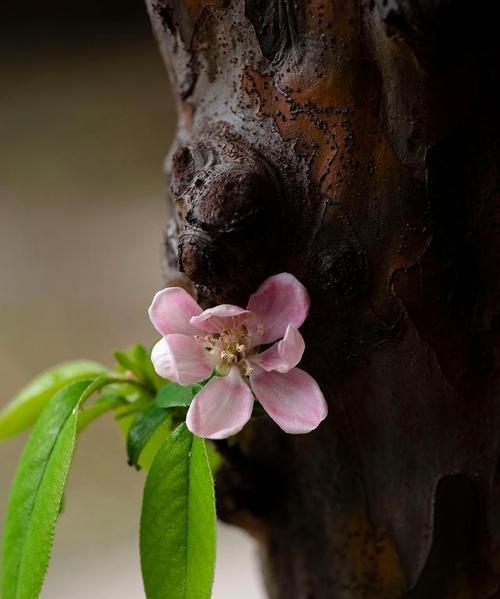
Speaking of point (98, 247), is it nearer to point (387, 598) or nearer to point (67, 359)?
point (67, 359)

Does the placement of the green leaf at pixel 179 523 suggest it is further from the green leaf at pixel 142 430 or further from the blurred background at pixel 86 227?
the blurred background at pixel 86 227

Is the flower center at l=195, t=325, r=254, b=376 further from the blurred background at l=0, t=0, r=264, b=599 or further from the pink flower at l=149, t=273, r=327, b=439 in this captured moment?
the blurred background at l=0, t=0, r=264, b=599

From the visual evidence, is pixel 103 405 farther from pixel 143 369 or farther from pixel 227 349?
pixel 227 349

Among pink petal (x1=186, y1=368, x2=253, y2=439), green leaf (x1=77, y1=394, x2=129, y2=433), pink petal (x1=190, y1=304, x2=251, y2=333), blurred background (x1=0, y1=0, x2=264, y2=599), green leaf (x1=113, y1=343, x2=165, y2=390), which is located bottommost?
pink petal (x1=186, y1=368, x2=253, y2=439)

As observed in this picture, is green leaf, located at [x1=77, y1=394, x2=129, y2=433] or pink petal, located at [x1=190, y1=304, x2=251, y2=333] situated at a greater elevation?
green leaf, located at [x1=77, y1=394, x2=129, y2=433]

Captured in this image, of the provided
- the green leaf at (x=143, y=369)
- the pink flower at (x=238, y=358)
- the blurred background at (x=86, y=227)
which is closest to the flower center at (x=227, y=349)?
the pink flower at (x=238, y=358)

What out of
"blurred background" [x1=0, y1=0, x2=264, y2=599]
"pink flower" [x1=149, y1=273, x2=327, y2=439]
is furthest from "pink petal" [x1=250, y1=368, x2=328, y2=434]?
"blurred background" [x1=0, y1=0, x2=264, y2=599]

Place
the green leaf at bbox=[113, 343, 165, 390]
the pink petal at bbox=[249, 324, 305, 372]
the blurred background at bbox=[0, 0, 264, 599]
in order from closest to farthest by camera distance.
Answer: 1. the pink petal at bbox=[249, 324, 305, 372]
2. the green leaf at bbox=[113, 343, 165, 390]
3. the blurred background at bbox=[0, 0, 264, 599]
